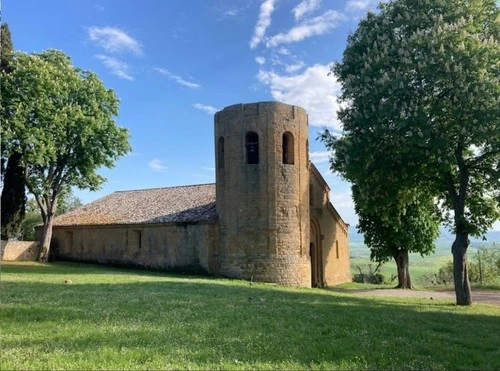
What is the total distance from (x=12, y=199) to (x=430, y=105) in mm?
33028

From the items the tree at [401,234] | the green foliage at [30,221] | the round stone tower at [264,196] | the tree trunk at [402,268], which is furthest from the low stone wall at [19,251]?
the tree trunk at [402,268]

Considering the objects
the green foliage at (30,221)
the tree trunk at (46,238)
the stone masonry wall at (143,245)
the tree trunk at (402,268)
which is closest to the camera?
the stone masonry wall at (143,245)

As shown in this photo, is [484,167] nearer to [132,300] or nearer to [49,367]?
[132,300]

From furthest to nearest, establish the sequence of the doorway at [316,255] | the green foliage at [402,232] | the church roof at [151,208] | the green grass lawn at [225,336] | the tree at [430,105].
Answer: the doorway at [316,255], the green foliage at [402,232], the church roof at [151,208], the tree at [430,105], the green grass lawn at [225,336]

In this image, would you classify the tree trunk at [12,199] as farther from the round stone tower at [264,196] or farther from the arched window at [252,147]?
the arched window at [252,147]

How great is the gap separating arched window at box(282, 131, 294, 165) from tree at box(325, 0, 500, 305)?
7.69 metres

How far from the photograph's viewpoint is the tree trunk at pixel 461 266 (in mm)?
20031

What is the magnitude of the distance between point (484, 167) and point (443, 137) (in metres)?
3.72

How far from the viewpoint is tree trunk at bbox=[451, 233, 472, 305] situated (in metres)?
20.0

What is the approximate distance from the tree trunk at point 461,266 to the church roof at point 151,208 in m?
15.7

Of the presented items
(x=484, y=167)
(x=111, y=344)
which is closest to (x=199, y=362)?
(x=111, y=344)

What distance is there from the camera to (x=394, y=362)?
7473 millimetres

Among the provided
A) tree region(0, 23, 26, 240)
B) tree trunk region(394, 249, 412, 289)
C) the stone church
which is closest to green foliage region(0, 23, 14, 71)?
tree region(0, 23, 26, 240)

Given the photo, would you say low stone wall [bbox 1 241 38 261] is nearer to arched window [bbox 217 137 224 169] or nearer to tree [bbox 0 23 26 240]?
tree [bbox 0 23 26 240]
